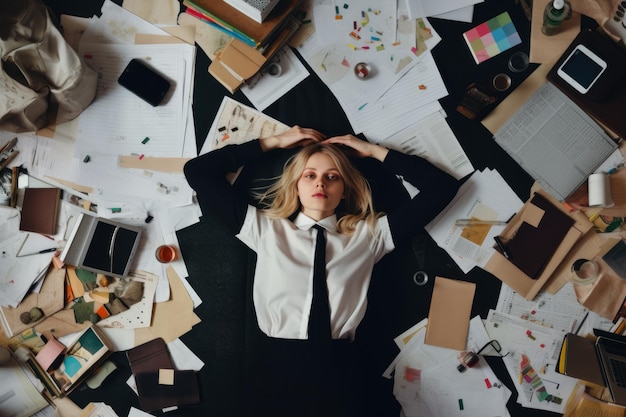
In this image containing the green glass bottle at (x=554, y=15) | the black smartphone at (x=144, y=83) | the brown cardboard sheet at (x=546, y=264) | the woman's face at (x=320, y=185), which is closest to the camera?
the woman's face at (x=320, y=185)

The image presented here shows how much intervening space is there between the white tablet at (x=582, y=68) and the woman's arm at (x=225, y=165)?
1.09 m

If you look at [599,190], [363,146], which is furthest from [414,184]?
[599,190]

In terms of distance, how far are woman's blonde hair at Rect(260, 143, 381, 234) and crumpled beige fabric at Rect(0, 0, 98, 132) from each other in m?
0.96

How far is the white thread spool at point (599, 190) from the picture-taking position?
198cm

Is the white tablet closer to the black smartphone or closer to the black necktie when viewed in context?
the black necktie

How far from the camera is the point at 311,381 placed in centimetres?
192

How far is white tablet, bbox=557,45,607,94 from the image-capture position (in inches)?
79.9

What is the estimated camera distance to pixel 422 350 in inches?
82.1

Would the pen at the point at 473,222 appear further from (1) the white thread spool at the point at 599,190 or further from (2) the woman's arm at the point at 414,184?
(1) the white thread spool at the point at 599,190

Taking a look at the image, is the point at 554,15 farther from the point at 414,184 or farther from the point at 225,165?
the point at 225,165

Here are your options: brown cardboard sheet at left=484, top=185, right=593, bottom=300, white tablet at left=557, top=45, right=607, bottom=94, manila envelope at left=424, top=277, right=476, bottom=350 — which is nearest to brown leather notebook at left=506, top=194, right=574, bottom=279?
brown cardboard sheet at left=484, top=185, right=593, bottom=300

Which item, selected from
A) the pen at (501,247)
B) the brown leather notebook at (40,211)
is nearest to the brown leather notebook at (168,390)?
the brown leather notebook at (40,211)

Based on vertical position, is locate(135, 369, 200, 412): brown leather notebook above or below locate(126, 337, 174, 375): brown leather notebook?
below

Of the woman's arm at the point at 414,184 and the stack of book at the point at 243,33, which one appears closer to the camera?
the woman's arm at the point at 414,184
